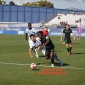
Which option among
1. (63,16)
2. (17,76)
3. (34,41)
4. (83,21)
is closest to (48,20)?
(63,16)

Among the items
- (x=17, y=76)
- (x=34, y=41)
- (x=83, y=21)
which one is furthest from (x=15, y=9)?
(x=17, y=76)

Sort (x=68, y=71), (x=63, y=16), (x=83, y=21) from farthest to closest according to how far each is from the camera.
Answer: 1. (x=63, y=16)
2. (x=83, y=21)
3. (x=68, y=71)

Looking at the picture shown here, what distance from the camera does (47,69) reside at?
14641mm

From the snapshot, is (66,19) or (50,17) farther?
(50,17)

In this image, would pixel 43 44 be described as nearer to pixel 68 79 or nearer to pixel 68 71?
pixel 68 71

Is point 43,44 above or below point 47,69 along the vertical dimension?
above

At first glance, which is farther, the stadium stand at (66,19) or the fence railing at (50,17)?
the fence railing at (50,17)

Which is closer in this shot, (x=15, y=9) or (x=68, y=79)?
(x=68, y=79)

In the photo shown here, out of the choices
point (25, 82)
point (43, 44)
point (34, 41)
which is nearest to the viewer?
point (25, 82)

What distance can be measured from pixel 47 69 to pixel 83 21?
6873 centimetres

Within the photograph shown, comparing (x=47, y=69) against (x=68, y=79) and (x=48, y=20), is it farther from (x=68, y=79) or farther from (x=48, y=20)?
(x=48, y=20)

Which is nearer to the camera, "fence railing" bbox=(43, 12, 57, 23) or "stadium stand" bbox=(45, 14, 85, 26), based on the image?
"stadium stand" bbox=(45, 14, 85, 26)

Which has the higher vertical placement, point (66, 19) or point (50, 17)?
point (50, 17)

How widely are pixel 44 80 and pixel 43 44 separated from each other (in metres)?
3.83
